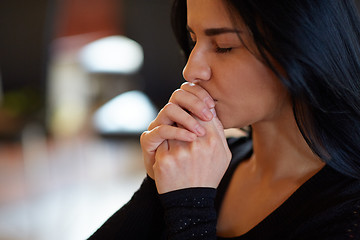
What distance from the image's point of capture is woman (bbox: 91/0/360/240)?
834mm

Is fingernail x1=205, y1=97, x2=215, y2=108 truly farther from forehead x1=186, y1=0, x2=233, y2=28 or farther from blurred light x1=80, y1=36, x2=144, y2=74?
blurred light x1=80, y1=36, x2=144, y2=74

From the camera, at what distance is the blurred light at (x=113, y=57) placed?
5.13 metres

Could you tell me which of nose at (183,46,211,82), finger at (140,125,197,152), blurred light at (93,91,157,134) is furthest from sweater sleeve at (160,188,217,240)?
blurred light at (93,91,157,134)

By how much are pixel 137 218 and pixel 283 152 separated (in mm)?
355

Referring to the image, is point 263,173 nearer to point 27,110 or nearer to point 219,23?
point 219,23

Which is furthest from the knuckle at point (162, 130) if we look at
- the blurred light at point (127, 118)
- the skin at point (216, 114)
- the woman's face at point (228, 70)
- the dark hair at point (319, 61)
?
the blurred light at point (127, 118)

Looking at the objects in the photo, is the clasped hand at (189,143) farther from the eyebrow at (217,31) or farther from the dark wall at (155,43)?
the dark wall at (155,43)

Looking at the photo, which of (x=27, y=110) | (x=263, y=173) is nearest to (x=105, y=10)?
(x=27, y=110)

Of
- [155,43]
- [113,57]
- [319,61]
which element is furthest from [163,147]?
[113,57]

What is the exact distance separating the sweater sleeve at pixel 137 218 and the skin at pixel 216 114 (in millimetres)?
54

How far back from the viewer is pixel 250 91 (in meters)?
0.92

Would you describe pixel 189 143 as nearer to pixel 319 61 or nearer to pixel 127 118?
pixel 319 61

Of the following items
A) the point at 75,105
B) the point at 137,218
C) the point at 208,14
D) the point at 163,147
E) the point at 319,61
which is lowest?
the point at 75,105

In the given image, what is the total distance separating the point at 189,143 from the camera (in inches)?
36.9
